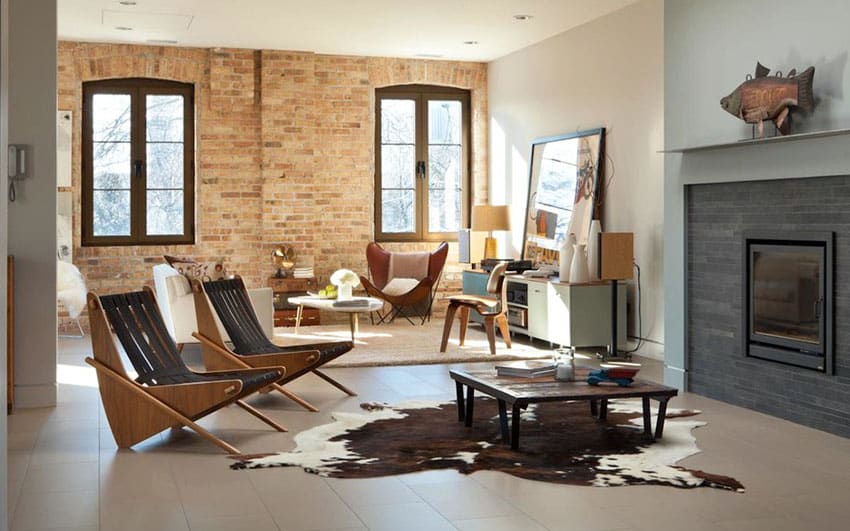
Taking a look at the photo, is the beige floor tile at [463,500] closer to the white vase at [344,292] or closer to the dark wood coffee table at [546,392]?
the dark wood coffee table at [546,392]

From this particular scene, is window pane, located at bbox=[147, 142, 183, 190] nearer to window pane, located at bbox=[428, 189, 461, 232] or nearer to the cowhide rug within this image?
window pane, located at bbox=[428, 189, 461, 232]

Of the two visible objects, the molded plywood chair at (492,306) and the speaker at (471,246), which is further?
the speaker at (471,246)

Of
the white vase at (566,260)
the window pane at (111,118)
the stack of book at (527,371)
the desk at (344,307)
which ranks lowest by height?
the stack of book at (527,371)

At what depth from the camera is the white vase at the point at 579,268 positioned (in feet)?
31.1

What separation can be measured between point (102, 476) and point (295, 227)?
7549mm

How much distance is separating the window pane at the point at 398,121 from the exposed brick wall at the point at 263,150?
0.24 meters

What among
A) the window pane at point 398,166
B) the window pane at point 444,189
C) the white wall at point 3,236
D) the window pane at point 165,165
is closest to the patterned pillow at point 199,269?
the window pane at point 165,165

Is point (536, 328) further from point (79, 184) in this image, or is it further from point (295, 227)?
point (79, 184)

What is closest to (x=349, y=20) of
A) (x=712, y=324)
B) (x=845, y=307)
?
(x=712, y=324)

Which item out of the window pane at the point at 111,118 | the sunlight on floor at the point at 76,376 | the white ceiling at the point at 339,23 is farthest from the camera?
the window pane at the point at 111,118

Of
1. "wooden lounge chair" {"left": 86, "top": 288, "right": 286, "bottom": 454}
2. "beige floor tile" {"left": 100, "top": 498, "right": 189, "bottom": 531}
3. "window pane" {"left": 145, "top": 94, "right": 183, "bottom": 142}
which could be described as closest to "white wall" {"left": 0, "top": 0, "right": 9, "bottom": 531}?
"beige floor tile" {"left": 100, "top": 498, "right": 189, "bottom": 531}

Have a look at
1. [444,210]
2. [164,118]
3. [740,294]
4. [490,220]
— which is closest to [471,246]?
[490,220]

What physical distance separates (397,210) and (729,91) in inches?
269

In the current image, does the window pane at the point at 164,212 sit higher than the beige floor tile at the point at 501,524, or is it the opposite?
the window pane at the point at 164,212
